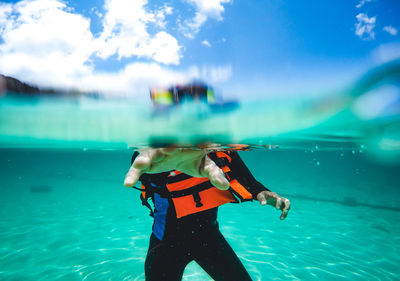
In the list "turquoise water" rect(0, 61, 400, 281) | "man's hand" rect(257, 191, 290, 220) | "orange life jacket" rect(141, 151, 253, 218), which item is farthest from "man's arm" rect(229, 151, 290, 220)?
"turquoise water" rect(0, 61, 400, 281)

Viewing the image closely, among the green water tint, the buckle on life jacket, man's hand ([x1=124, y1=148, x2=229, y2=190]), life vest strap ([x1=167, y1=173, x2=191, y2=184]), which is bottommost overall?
the buckle on life jacket

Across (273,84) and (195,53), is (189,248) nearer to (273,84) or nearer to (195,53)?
(195,53)

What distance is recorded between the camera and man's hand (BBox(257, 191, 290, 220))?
8.98 ft

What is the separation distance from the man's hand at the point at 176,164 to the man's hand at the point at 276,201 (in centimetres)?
127

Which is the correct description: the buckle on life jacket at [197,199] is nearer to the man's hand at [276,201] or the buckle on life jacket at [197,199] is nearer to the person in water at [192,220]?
the person in water at [192,220]

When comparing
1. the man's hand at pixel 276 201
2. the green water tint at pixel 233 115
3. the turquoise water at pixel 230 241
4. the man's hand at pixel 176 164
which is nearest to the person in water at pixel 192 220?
the man's hand at pixel 276 201

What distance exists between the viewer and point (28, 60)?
4652mm

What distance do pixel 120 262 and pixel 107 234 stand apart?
111 inches

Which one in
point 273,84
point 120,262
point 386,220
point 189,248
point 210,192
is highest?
point 273,84

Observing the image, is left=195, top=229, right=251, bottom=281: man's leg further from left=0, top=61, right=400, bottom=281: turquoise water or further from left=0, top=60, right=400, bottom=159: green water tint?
left=0, top=61, right=400, bottom=281: turquoise water

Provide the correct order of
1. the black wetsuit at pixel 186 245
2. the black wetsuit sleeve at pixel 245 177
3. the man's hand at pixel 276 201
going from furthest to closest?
the black wetsuit sleeve at pixel 245 177 → the black wetsuit at pixel 186 245 → the man's hand at pixel 276 201

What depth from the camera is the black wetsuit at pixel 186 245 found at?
2883 millimetres

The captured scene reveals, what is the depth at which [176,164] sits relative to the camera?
2186 millimetres

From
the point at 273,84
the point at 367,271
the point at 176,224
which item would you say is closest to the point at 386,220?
the point at 367,271
